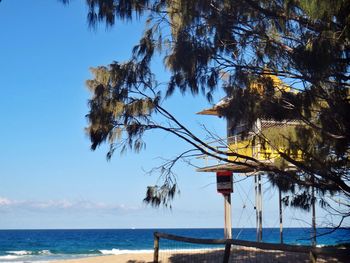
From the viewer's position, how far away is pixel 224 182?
1652 cm

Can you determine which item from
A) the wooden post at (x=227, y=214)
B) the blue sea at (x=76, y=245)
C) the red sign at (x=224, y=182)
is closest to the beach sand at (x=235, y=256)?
the blue sea at (x=76, y=245)

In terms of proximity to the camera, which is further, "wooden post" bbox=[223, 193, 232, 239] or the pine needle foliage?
"wooden post" bbox=[223, 193, 232, 239]

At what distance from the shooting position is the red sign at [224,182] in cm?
1647

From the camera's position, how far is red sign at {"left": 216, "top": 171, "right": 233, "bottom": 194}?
54.0ft

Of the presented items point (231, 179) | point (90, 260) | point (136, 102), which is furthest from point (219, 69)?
point (90, 260)

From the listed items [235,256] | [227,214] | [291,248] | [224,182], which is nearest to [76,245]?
[227,214]

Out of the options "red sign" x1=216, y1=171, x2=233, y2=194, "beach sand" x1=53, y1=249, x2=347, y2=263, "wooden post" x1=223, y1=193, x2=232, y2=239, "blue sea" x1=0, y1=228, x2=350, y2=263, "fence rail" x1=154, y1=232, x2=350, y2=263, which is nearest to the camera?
"fence rail" x1=154, y1=232, x2=350, y2=263

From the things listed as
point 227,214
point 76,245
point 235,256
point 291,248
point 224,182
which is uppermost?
point 224,182

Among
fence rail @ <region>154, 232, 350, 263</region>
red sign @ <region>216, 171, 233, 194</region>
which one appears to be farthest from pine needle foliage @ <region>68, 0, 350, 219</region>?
red sign @ <region>216, 171, 233, 194</region>

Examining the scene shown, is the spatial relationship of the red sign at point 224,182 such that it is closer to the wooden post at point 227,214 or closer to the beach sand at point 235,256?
the beach sand at point 235,256

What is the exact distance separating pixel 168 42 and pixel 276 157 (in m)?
3.97

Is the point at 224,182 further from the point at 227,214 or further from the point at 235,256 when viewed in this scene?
the point at 235,256

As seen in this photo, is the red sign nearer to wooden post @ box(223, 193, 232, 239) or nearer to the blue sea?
the blue sea

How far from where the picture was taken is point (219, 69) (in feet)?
37.1
